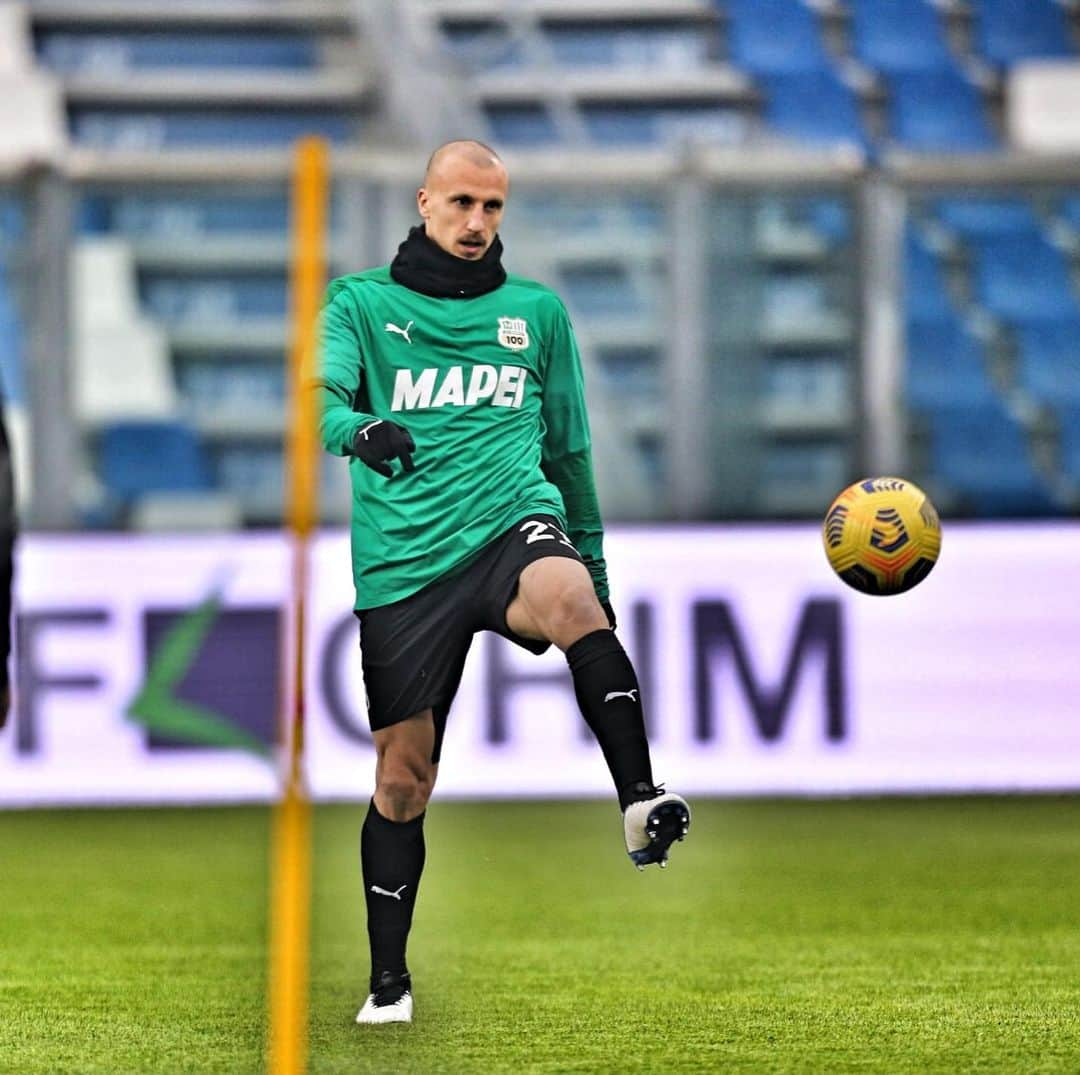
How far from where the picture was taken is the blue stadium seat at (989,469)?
1181 cm

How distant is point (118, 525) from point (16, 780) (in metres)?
1.77

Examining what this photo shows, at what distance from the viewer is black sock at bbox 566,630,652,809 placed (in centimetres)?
432

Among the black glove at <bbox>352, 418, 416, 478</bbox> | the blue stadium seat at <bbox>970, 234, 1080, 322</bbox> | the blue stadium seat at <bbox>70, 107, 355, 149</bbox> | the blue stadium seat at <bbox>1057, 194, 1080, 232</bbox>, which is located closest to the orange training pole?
the black glove at <bbox>352, 418, 416, 478</bbox>

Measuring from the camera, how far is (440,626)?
4574 millimetres

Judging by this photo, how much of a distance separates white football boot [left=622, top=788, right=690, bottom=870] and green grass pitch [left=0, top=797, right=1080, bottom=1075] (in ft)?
1.41

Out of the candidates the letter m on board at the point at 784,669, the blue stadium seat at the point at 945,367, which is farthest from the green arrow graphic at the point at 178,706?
the blue stadium seat at the point at 945,367

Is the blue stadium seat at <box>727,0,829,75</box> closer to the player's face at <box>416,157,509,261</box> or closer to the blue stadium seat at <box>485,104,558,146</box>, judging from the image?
the blue stadium seat at <box>485,104,558,146</box>

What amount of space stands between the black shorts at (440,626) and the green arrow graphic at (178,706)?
219 inches

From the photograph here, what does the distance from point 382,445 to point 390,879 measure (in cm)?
101

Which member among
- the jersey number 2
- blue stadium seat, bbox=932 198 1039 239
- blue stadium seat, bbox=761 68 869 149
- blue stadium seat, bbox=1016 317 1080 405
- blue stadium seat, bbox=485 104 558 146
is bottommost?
the jersey number 2

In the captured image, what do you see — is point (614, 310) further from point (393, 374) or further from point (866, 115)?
point (393, 374)

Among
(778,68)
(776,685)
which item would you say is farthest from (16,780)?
(778,68)

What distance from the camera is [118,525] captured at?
11336 millimetres

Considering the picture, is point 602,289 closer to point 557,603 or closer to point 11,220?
point 11,220
